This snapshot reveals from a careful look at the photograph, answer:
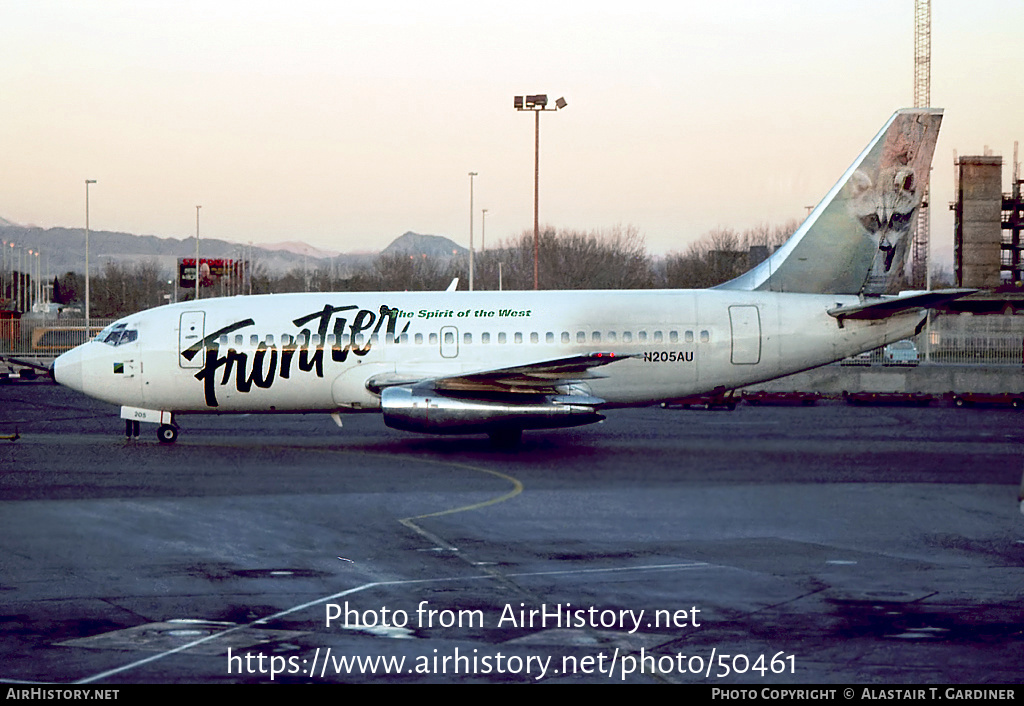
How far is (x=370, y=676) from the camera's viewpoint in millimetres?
8930

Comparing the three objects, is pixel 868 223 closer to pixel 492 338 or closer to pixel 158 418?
pixel 492 338

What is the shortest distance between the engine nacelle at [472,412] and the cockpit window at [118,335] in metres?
6.88

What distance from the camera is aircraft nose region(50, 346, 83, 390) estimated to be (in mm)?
27109

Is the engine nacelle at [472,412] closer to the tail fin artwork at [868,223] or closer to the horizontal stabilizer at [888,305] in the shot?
the tail fin artwork at [868,223]

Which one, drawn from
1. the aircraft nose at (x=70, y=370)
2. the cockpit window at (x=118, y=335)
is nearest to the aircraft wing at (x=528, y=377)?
the cockpit window at (x=118, y=335)

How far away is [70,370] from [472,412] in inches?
400

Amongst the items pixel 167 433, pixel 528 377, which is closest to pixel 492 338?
pixel 528 377

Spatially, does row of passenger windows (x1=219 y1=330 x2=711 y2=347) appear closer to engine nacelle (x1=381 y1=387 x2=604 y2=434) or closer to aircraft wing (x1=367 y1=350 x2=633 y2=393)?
aircraft wing (x1=367 y1=350 x2=633 y2=393)

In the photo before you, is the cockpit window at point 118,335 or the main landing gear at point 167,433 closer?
the main landing gear at point 167,433

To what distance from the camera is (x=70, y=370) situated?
2714cm

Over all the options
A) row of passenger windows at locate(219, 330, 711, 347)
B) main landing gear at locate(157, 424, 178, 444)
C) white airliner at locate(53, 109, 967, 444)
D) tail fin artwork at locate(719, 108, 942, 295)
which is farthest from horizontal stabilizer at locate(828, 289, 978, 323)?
main landing gear at locate(157, 424, 178, 444)

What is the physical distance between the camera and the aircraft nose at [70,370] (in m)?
27.1

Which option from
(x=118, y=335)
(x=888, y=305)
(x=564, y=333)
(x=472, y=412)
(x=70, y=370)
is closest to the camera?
(x=472, y=412)
